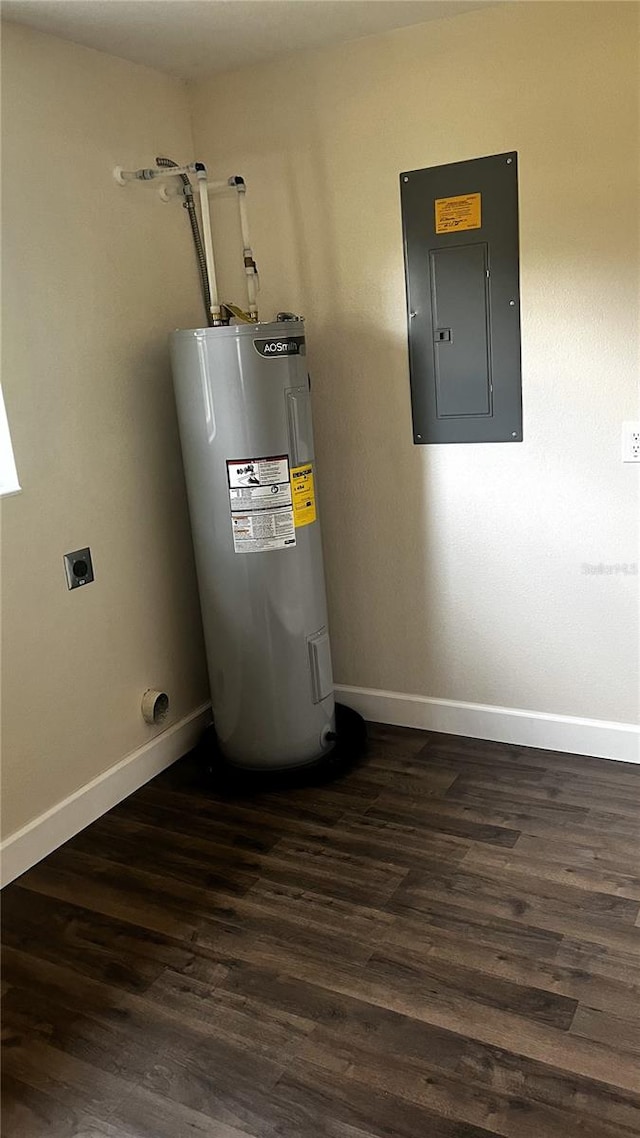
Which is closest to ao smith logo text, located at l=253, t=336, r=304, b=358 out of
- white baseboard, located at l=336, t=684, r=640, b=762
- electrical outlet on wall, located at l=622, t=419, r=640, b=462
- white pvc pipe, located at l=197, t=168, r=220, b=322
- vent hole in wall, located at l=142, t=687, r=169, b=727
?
white pvc pipe, located at l=197, t=168, r=220, b=322

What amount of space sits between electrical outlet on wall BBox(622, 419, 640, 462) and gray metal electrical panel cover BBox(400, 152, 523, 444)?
0.32 meters

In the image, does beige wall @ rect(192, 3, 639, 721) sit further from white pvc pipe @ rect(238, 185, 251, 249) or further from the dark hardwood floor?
the dark hardwood floor

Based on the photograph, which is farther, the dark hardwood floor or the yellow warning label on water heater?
the yellow warning label on water heater

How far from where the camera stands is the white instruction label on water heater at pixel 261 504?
2617 millimetres

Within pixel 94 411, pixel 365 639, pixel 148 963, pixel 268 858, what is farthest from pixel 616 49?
pixel 148 963

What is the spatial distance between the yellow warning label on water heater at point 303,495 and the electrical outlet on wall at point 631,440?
0.94 meters

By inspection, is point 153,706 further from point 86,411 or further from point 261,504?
point 86,411

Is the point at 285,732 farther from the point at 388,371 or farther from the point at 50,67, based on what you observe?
the point at 50,67

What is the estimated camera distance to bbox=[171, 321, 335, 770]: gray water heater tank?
257 cm

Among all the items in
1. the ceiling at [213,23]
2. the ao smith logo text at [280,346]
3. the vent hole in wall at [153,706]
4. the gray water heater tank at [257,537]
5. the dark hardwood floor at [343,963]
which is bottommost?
the dark hardwood floor at [343,963]

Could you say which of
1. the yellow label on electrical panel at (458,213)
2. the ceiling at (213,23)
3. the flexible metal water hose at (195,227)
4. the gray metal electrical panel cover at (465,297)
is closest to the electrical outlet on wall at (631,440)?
the gray metal electrical panel cover at (465,297)

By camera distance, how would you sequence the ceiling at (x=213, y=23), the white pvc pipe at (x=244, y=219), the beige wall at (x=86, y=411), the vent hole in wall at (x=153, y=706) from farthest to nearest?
the vent hole in wall at (x=153, y=706) → the white pvc pipe at (x=244, y=219) → the beige wall at (x=86, y=411) → the ceiling at (x=213, y=23)

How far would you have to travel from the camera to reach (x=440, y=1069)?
1745mm

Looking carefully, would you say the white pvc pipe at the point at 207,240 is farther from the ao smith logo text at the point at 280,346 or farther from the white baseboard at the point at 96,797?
the white baseboard at the point at 96,797
